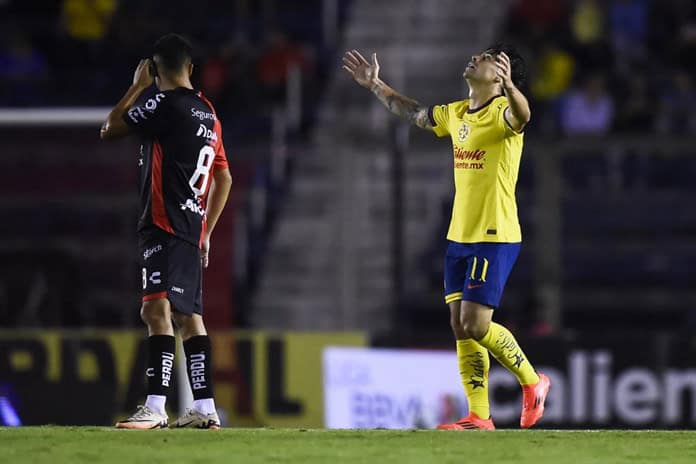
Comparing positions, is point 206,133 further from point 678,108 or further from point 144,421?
point 678,108

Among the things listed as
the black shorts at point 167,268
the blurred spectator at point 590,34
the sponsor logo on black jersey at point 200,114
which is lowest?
the black shorts at point 167,268

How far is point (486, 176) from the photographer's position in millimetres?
9531

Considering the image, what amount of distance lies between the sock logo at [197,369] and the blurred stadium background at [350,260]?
5244 mm

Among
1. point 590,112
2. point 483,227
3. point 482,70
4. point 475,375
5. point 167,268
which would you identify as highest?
point 590,112

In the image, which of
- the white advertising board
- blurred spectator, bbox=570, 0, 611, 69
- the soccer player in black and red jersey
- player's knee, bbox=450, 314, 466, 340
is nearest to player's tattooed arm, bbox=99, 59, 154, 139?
the soccer player in black and red jersey

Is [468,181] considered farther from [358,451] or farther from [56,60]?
[56,60]

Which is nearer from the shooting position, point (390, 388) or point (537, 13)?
point (390, 388)

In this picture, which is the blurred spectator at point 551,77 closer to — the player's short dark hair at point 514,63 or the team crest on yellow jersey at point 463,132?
the player's short dark hair at point 514,63

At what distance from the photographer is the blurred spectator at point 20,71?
1822 centimetres

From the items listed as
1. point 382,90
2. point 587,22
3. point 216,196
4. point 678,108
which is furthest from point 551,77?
point 216,196

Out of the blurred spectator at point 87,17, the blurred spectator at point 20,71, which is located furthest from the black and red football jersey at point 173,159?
the blurred spectator at point 87,17

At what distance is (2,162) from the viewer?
16.2m

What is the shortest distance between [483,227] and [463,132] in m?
0.56

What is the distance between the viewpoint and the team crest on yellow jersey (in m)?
9.63
